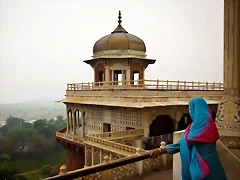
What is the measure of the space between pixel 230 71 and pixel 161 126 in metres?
10.8

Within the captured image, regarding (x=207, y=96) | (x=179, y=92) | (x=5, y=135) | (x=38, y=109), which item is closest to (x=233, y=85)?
(x=179, y=92)

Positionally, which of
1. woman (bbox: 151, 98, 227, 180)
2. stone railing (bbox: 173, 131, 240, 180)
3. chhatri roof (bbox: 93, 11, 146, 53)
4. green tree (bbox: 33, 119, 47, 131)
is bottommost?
green tree (bbox: 33, 119, 47, 131)

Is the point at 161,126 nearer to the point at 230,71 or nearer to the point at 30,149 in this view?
the point at 230,71

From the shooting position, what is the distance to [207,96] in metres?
15.4

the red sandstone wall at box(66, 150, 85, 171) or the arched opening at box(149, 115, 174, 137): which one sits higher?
the arched opening at box(149, 115, 174, 137)

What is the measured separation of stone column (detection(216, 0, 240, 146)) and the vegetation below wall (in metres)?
28.2

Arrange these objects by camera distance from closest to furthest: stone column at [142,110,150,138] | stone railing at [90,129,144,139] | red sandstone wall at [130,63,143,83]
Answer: stone railing at [90,129,144,139]
stone column at [142,110,150,138]
red sandstone wall at [130,63,143,83]

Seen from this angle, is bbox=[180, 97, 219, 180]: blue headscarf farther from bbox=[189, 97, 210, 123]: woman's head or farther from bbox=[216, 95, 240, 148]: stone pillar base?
bbox=[216, 95, 240, 148]: stone pillar base

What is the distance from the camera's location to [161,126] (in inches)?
601

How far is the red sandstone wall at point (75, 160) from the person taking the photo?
632 inches

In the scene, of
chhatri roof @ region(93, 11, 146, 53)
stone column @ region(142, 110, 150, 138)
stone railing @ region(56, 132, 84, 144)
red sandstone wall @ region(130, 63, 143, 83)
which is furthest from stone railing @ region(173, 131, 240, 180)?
chhatri roof @ region(93, 11, 146, 53)

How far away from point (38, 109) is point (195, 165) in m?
74.0

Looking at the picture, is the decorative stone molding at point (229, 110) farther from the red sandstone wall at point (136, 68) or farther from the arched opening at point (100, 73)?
the arched opening at point (100, 73)

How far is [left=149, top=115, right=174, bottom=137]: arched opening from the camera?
1498 cm
